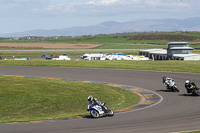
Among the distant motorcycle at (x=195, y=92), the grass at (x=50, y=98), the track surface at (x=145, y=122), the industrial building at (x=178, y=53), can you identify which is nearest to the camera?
the track surface at (x=145, y=122)

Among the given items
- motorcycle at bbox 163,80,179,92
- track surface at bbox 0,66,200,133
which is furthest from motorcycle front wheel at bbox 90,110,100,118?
motorcycle at bbox 163,80,179,92

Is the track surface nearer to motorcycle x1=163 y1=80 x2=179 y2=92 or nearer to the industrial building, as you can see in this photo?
motorcycle x1=163 y1=80 x2=179 y2=92

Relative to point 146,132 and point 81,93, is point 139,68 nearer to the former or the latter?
point 81,93

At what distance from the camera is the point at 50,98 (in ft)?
101

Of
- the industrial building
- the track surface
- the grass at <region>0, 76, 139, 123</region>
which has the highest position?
the industrial building

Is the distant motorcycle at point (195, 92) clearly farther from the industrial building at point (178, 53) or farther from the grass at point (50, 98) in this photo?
the industrial building at point (178, 53)

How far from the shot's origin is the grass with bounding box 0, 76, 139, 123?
25.2m

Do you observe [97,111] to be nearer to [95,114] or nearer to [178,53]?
[95,114]

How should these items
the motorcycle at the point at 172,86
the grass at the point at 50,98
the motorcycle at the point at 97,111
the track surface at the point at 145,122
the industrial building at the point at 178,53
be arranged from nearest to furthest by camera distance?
the track surface at the point at 145,122 < the motorcycle at the point at 97,111 < the grass at the point at 50,98 < the motorcycle at the point at 172,86 < the industrial building at the point at 178,53

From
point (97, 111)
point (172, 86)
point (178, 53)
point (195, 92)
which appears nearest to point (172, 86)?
point (172, 86)

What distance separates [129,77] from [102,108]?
23498mm

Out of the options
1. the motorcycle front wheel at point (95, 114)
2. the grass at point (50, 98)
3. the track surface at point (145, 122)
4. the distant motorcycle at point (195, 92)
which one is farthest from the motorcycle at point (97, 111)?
the distant motorcycle at point (195, 92)

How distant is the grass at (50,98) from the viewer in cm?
2523

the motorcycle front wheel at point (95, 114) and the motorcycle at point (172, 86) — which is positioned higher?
the motorcycle at point (172, 86)
